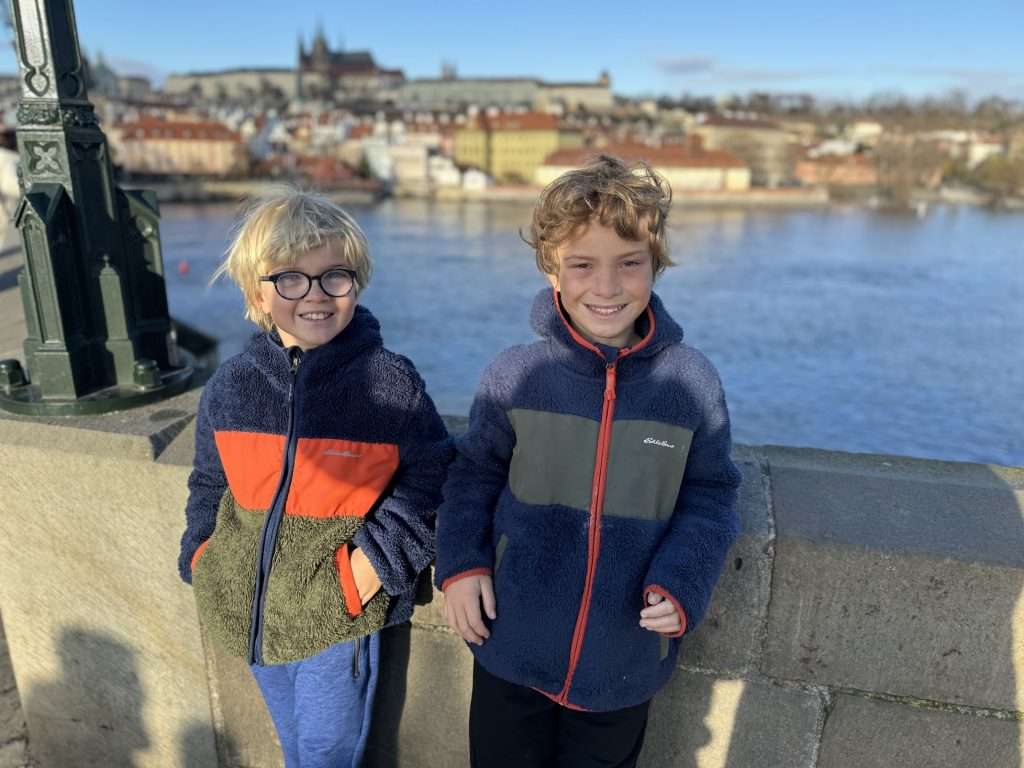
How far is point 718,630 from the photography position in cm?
123

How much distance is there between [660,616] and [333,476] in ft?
1.57

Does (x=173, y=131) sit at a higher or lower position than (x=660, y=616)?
lower

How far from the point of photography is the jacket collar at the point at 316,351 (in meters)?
1.17

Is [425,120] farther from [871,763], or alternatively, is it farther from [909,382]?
[871,763]

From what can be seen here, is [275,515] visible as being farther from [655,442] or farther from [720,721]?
[720,721]

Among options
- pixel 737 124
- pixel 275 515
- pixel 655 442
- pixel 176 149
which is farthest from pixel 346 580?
pixel 737 124

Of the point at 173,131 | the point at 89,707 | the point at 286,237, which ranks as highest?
the point at 286,237

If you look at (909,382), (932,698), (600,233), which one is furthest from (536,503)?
(909,382)

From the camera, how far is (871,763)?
49.1 inches

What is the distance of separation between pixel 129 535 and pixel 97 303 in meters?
0.54

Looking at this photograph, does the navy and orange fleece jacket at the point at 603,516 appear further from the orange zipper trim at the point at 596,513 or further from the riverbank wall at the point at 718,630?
the riverbank wall at the point at 718,630

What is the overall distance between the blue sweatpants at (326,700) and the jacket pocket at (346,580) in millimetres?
94

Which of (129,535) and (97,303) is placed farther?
(97,303)

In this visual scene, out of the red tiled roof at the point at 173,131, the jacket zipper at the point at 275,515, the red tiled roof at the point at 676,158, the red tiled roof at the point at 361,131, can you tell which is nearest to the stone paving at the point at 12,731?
the jacket zipper at the point at 275,515
